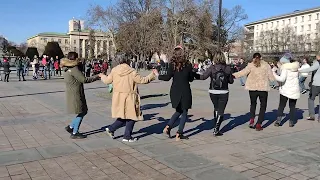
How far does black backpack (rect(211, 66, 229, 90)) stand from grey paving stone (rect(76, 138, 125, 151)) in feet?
7.14

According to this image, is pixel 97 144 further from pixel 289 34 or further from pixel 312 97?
pixel 289 34

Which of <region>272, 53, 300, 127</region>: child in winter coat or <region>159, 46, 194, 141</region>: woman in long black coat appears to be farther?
<region>272, 53, 300, 127</region>: child in winter coat

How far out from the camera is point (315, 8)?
10444 centimetres

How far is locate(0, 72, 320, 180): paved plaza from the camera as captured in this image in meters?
4.62

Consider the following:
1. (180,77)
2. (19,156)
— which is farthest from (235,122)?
(19,156)

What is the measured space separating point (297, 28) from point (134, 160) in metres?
119

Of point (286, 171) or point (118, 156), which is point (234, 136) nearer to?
point (286, 171)

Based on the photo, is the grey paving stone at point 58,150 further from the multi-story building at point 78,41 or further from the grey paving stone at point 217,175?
the multi-story building at point 78,41

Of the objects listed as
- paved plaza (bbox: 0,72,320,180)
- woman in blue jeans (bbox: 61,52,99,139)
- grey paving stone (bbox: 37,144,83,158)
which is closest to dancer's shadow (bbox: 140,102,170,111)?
paved plaza (bbox: 0,72,320,180)

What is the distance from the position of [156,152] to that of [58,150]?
1.63 m

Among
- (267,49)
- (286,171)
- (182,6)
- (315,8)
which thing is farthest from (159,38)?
(315,8)

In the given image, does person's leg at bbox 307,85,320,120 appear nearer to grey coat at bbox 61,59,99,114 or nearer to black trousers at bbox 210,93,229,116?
black trousers at bbox 210,93,229,116

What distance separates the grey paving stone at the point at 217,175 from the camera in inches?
175

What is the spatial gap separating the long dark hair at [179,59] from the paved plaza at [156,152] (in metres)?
1.40
